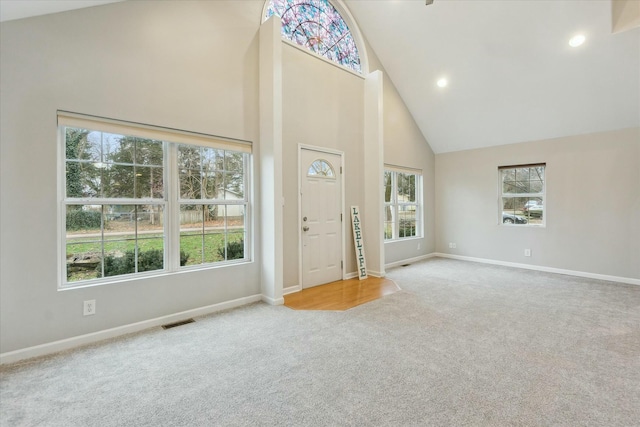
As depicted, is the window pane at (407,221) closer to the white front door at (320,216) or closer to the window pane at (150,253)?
the white front door at (320,216)

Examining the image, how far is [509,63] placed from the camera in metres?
4.61

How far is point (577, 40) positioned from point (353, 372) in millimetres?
5100

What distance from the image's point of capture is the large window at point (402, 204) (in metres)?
5.99

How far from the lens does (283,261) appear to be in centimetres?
412

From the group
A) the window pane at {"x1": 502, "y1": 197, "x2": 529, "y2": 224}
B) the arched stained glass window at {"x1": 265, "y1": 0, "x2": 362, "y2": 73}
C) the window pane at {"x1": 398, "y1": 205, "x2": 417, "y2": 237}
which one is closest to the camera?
the arched stained glass window at {"x1": 265, "y1": 0, "x2": 362, "y2": 73}

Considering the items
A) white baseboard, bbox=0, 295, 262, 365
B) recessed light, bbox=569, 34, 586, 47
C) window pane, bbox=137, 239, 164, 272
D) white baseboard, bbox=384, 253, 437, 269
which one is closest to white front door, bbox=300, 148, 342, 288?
white baseboard, bbox=0, 295, 262, 365

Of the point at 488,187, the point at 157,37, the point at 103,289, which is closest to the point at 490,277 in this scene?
the point at 488,187

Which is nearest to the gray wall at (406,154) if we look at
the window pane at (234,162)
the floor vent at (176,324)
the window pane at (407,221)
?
the window pane at (407,221)

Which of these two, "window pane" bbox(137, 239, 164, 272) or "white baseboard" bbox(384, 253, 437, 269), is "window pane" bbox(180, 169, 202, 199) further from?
"white baseboard" bbox(384, 253, 437, 269)

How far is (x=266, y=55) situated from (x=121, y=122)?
188cm

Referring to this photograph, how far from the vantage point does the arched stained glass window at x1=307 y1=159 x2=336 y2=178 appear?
4.50m

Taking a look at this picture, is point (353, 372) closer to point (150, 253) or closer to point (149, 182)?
point (150, 253)

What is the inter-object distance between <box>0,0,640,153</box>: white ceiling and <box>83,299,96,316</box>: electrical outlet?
5.54 metres

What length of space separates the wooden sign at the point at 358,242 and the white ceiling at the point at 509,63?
9.29 ft
